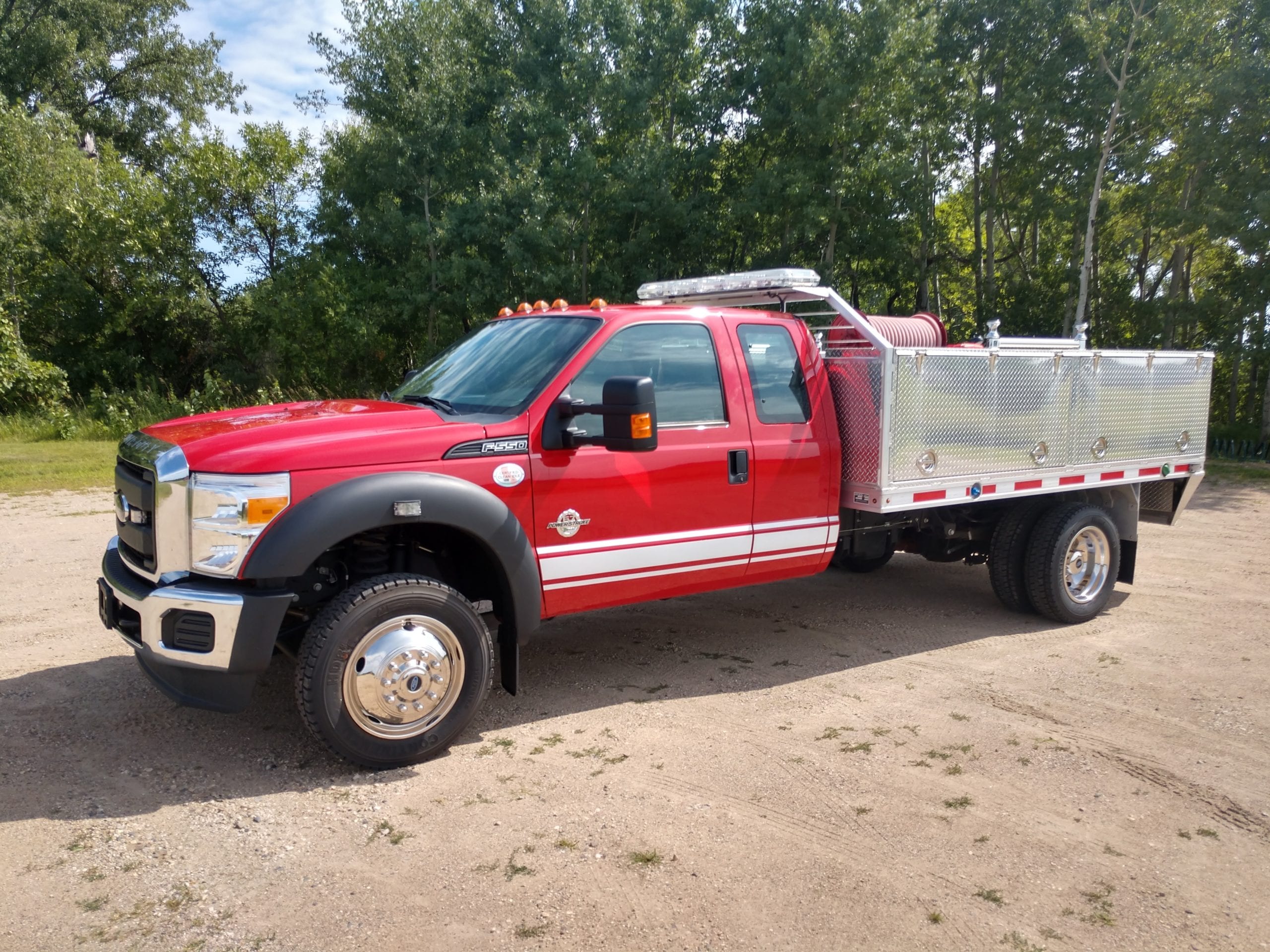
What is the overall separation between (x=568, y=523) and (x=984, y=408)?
289 centimetres

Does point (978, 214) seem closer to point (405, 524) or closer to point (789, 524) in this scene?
point (789, 524)

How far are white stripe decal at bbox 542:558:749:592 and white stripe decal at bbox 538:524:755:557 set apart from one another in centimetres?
15

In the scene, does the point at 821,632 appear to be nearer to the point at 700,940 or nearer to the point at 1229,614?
the point at 1229,614

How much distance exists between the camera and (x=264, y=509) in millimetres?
3879

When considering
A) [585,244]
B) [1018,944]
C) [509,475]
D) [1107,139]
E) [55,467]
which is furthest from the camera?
[585,244]

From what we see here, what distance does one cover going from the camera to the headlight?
3857mm

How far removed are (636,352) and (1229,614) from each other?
488 centimetres

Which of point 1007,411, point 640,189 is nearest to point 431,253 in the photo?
point 640,189

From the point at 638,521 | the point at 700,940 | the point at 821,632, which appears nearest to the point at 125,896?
the point at 700,940

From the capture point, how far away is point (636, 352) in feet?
16.1

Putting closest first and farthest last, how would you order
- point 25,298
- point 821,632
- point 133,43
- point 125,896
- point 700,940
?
point 700,940 → point 125,896 → point 821,632 → point 25,298 → point 133,43

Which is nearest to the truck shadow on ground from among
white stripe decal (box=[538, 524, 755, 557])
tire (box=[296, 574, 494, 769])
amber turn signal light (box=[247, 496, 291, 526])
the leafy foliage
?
tire (box=[296, 574, 494, 769])

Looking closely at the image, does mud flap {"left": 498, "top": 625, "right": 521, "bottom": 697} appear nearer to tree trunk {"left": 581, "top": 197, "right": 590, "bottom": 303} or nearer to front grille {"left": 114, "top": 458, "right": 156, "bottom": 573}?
front grille {"left": 114, "top": 458, "right": 156, "bottom": 573}

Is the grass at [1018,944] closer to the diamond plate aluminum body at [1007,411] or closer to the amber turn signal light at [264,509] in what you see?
the diamond plate aluminum body at [1007,411]
